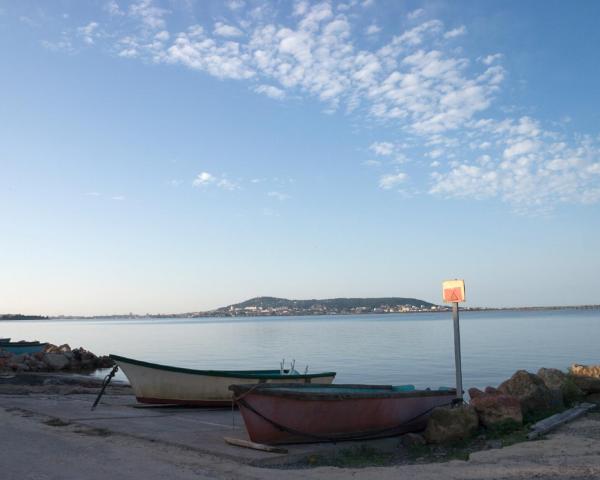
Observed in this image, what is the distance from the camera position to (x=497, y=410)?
35.9 feet

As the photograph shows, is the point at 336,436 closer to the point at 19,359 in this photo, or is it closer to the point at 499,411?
the point at 499,411

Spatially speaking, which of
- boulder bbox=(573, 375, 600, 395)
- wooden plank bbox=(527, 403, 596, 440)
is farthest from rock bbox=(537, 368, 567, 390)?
wooden plank bbox=(527, 403, 596, 440)

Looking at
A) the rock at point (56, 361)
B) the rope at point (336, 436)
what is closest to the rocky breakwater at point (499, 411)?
the rope at point (336, 436)

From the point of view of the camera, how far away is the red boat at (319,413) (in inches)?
377

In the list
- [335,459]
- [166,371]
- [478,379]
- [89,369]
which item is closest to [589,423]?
[335,459]

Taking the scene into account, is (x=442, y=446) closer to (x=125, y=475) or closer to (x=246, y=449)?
(x=246, y=449)

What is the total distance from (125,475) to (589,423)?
8.64 metres

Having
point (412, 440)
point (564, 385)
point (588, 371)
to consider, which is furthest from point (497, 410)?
point (588, 371)

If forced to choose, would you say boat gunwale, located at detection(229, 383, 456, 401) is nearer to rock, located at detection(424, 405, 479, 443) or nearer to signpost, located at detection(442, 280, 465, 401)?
rock, located at detection(424, 405, 479, 443)

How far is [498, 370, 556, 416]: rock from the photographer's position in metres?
12.2

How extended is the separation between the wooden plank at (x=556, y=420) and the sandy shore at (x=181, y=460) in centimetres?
17

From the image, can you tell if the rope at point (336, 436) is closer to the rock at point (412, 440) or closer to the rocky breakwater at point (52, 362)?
the rock at point (412, 440)

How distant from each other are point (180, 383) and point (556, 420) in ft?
29.4

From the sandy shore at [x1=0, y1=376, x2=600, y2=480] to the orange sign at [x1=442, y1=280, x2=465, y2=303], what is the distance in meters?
2.69
